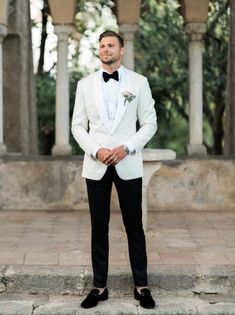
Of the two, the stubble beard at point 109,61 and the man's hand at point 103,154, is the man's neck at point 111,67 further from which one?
the man's hand at point 103,154

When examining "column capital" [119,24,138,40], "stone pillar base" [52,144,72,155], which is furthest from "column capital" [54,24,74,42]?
"stone pillar base" [52,144,72,155]

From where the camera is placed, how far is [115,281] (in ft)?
15.1

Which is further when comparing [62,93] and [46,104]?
[46,104]

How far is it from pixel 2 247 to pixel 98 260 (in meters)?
1.47

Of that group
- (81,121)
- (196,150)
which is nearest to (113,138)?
(81,121)

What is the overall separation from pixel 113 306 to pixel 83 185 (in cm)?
350

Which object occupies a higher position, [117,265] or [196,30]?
[196,30]

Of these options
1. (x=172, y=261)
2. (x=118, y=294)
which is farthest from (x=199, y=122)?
(x=118, y=294)

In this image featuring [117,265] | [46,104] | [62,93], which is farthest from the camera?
[46,104]

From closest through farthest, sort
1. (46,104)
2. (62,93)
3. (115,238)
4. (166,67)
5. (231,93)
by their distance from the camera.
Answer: (115,238) < (62,93) < (231,93) < (46,104) < (166,67)

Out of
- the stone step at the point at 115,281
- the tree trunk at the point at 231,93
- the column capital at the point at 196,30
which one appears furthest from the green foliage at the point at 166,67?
the stone step at the point at 115,281

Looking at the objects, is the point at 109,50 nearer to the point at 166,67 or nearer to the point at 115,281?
the point at 115,281

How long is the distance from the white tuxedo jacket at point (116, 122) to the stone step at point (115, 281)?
88 centimetres

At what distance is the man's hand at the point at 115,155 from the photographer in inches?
156
